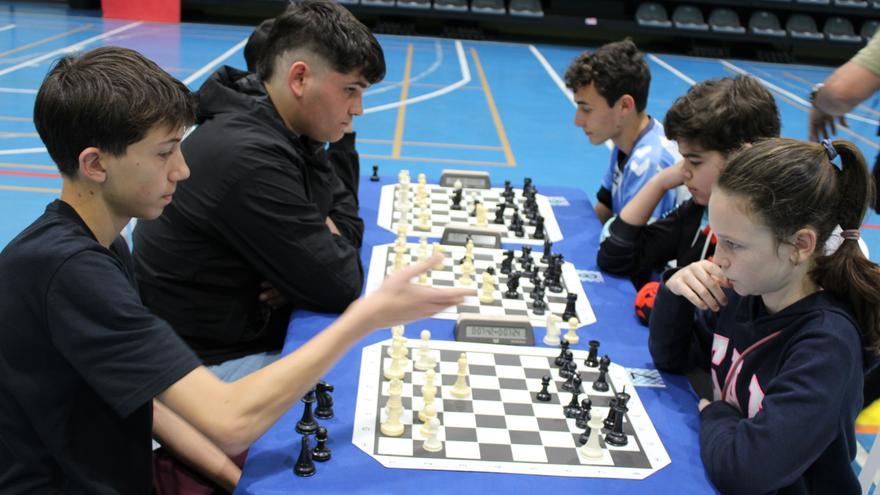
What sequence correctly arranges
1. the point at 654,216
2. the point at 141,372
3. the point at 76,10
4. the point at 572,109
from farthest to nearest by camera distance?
the point at 76,10 < the point at 572,109 < the point at 654,216 < the point at 141,372

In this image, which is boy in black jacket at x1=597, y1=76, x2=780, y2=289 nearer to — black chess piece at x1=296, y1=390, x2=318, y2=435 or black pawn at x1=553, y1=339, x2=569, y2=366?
black pawn at x1=553, y1=339, x2=569, y2=366

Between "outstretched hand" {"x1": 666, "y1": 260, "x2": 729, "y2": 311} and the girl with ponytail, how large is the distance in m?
0.21

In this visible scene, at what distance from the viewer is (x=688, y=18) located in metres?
14.7

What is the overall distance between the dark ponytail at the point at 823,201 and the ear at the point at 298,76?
166cm

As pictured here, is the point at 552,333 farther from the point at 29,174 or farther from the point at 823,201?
the point at 29,174

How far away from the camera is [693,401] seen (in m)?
2.46

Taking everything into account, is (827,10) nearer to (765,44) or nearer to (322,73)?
(765,44)

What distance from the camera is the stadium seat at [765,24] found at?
47.8 feet

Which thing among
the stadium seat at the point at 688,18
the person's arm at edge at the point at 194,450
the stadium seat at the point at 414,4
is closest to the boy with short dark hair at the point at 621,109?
the person's arm at edge at the point at 194,450

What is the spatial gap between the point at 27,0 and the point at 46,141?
1458 cm

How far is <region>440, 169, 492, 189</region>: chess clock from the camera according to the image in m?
4.43

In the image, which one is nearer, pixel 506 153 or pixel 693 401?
pixel 693 401

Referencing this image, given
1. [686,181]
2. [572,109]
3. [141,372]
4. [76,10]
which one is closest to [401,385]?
[141,372]

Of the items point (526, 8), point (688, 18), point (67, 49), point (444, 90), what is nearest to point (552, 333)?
point (444, 90)
